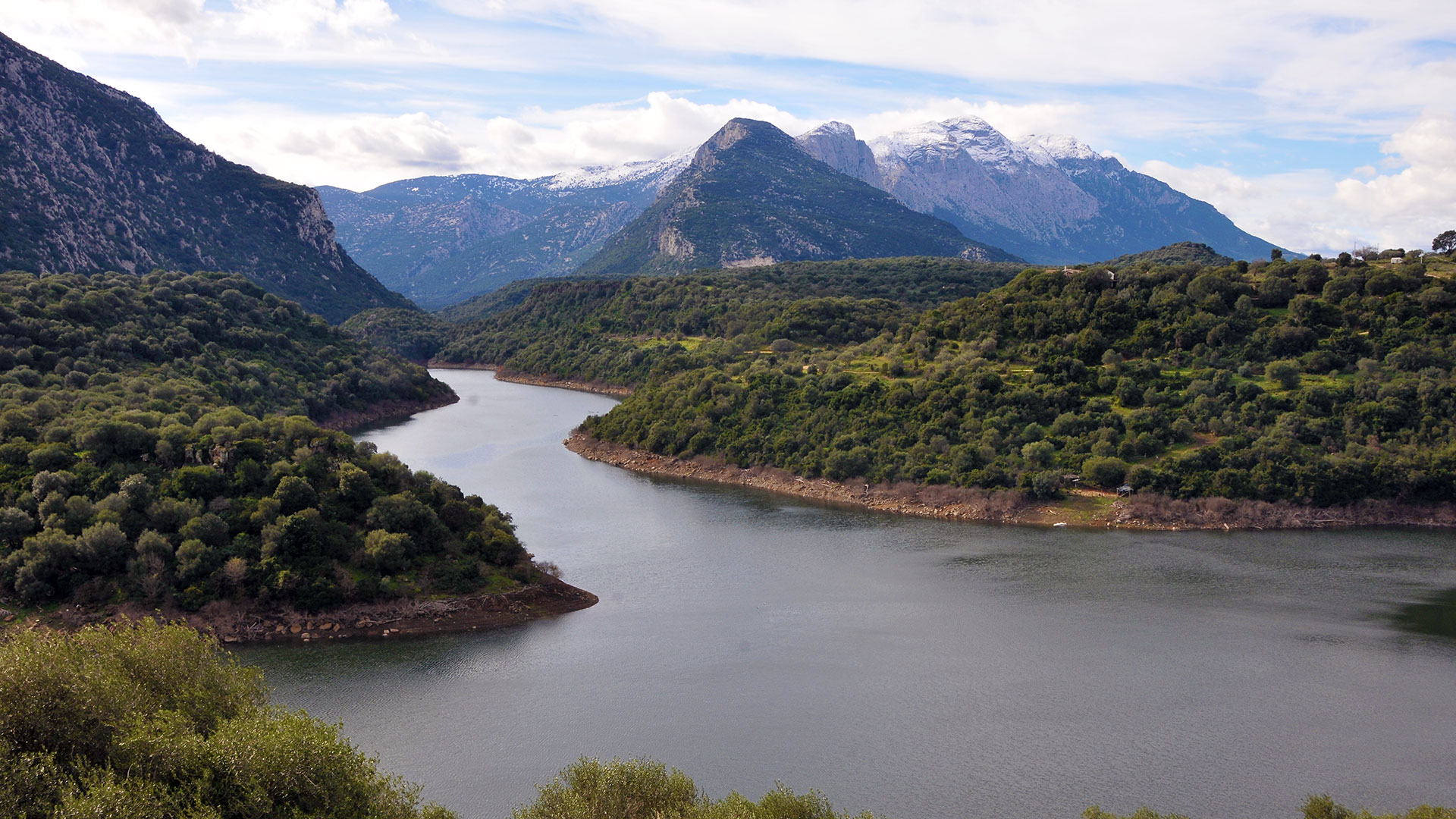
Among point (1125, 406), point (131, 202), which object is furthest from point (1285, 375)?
point (131, 202)

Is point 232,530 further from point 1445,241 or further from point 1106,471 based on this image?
point 1445,241

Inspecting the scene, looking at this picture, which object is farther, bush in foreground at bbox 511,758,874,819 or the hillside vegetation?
the hillside vegetation

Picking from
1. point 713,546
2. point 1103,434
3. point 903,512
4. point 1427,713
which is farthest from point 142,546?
point 1103,434

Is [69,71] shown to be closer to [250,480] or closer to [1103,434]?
[250,480]

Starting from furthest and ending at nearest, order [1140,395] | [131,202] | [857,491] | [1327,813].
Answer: [131,202], [1140,395], [857,491], [1327,813]

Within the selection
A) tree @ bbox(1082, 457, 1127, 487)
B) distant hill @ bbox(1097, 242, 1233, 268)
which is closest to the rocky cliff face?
tree @ bbox(1082, 457, 1127, 487)

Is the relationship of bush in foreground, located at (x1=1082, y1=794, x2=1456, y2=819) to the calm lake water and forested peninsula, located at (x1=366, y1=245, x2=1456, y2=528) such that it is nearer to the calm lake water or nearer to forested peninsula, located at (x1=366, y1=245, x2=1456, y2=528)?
the calm lake water
